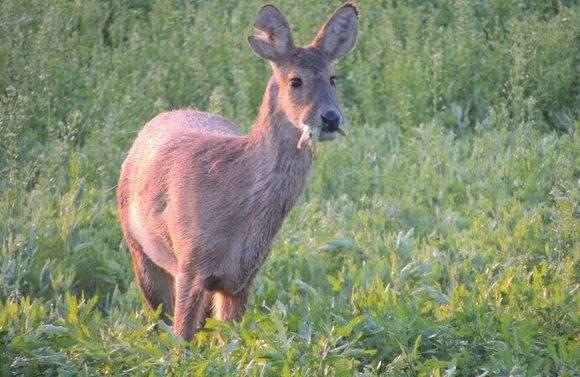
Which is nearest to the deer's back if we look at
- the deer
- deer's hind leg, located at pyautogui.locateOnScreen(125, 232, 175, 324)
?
the deer

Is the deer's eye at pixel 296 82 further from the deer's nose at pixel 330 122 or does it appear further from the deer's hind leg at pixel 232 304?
the deer's hind leg at pixel 232 304

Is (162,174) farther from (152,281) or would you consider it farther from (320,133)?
(320,133)

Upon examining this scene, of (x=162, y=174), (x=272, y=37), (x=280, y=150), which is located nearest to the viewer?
(x=280, y=150)

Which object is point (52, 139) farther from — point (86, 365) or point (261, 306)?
point (86, 365)

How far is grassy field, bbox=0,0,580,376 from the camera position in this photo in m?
6.45

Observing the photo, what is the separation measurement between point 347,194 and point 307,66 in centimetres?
276

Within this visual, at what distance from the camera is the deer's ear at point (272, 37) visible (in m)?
7.31

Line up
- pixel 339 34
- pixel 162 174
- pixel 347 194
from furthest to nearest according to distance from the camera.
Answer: pixel 347 194
pixel 339 34
pixel 162 174

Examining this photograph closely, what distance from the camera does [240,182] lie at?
7.09 m

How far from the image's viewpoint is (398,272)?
26.7 feet

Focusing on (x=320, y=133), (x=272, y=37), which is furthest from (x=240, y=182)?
(x=272, y=37)

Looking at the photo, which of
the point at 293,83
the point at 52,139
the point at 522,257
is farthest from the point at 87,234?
the point at 522,257

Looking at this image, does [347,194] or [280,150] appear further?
[347,194]

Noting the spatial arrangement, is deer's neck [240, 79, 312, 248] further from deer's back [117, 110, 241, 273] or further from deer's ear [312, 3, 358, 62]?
deer's ear [312, 3, 358, 62]
